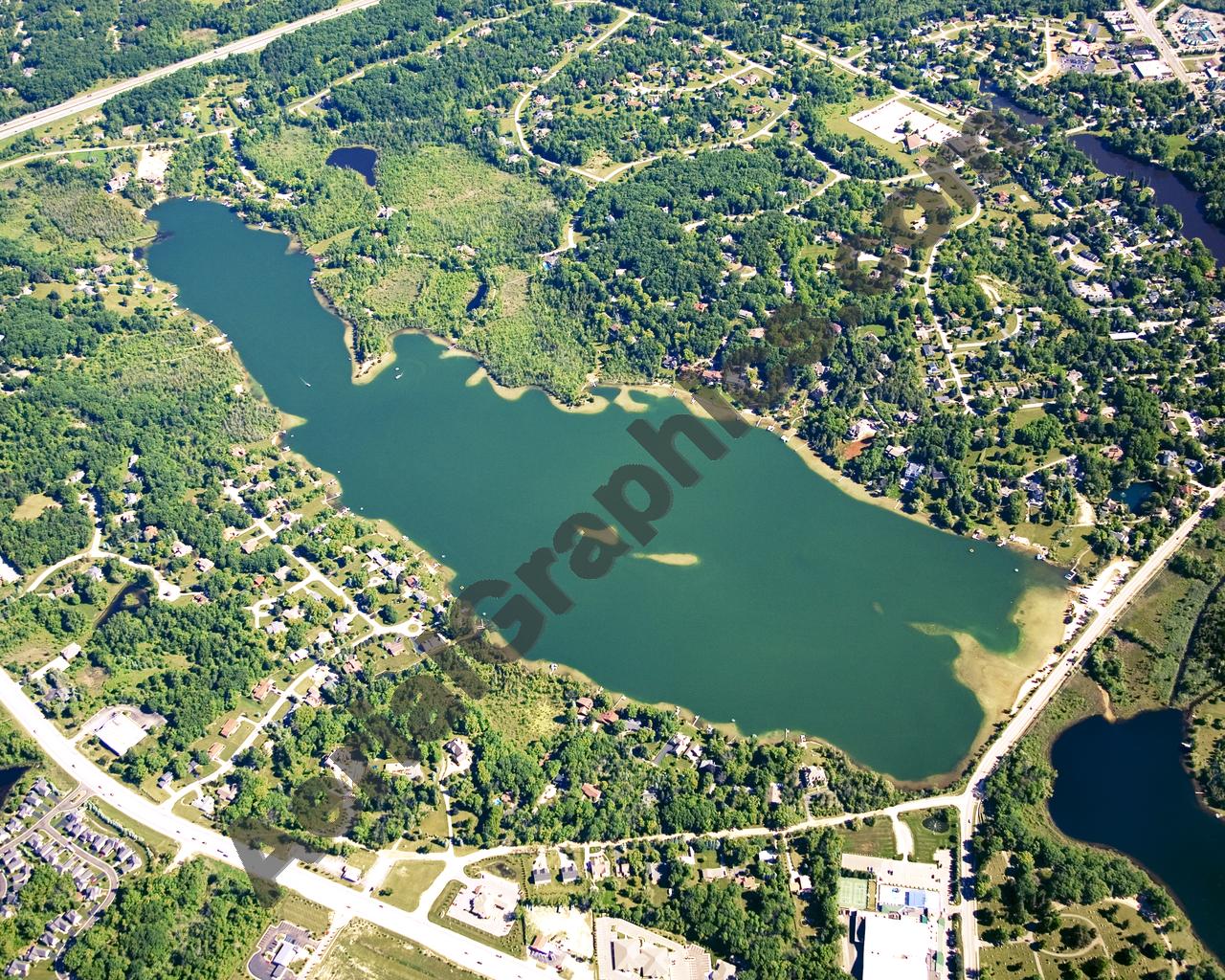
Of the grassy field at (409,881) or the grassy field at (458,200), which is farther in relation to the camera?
the grassy field at (458,200)

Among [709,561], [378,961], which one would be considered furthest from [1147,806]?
[378,961]

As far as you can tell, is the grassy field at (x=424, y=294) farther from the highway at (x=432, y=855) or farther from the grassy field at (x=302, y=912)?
the grassy field at (x=302, y=912)

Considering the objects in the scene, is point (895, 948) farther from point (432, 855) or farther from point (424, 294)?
point (424, 294)

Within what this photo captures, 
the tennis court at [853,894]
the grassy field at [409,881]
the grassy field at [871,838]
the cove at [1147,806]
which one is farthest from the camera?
the grassy field at [871,838]

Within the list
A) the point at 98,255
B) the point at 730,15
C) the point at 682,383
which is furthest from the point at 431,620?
the point at 730,15

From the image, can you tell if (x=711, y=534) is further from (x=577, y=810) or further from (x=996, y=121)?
(x=996, y=121)

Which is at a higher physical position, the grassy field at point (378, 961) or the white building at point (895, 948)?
the white building at point (895, 948)

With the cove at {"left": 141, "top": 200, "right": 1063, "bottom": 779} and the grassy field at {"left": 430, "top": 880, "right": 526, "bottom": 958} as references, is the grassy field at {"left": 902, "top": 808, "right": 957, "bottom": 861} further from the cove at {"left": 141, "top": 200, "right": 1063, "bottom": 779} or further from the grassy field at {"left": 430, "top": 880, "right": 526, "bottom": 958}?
the grassy field at {"left": 430, "top": 880, "right": 526, "bottom": 958}

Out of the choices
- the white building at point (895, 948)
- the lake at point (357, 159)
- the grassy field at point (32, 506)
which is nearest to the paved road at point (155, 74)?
the lake at point (357, 159)
